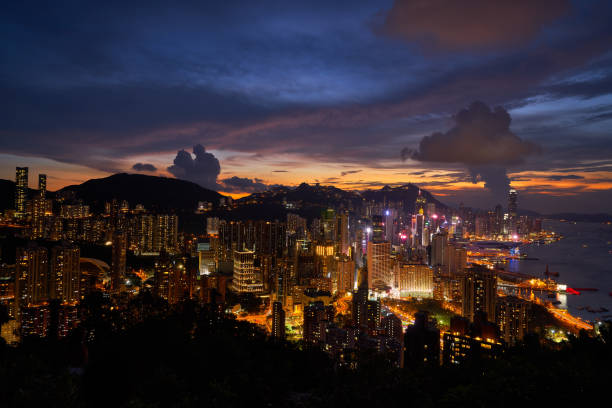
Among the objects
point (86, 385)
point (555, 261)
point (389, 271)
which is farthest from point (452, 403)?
point (555, 261)

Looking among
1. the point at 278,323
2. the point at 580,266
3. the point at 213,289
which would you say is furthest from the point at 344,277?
the point at 580,266

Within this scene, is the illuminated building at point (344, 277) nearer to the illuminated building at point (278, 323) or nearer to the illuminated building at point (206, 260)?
the illuminated building at point (206, 260)

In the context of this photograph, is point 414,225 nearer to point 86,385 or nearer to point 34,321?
point 34,321

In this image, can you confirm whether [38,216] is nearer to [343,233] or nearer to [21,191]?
[21,191]

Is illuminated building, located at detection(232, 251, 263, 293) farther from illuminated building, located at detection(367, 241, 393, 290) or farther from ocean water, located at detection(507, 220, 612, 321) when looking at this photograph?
ocean water, located at detection(507, 220, 612, 321)

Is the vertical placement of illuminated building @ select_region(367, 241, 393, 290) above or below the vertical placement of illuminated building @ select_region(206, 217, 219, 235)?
A: below

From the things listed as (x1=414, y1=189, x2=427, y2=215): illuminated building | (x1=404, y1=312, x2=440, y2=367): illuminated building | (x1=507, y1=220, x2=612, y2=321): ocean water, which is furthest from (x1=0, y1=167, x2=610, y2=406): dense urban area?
(x1=507, y1=220, x2=612, y2=321): ocean water
